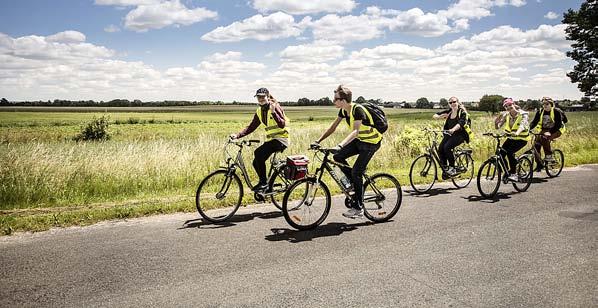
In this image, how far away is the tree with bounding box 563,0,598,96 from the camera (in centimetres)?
3706

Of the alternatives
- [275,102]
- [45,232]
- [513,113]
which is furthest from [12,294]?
[513,113]

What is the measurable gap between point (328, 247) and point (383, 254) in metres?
0.76

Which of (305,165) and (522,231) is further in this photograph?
(305,165)

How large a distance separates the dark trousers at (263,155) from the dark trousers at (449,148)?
4.72m

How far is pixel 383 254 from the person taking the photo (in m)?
5.32

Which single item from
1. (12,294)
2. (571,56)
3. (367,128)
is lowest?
(12,294)

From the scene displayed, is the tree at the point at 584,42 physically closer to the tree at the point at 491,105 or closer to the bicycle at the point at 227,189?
the tree at the point at 491,105

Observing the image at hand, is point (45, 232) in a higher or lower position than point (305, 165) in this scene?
lower

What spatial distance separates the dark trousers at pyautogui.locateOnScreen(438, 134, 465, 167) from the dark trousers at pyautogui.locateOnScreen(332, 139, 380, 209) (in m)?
4.11

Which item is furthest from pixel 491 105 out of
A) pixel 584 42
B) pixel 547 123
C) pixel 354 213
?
pixel 354 213

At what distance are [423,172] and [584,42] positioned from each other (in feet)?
124

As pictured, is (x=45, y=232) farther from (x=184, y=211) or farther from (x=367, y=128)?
(x=367, y=128)

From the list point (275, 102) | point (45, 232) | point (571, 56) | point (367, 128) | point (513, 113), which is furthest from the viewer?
point (571, 56)

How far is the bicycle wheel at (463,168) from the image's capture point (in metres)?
10.4
